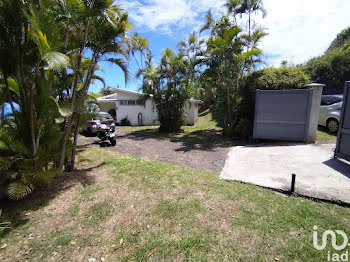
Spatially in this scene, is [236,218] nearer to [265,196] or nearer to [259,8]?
[265,196]

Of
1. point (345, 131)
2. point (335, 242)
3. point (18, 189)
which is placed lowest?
point (335, 242)

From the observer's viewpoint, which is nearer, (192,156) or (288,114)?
(192,156)

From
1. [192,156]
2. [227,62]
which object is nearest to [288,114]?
[227,62]

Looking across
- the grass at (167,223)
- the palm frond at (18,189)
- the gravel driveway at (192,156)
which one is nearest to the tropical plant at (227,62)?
the gravel driveway at (192,156)

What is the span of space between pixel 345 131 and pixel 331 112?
16.1ft

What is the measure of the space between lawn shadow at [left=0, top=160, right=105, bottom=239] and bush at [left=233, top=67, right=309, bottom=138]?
7.83 metres

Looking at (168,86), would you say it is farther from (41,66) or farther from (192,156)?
(41,66)

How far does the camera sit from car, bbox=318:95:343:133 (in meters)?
9.06

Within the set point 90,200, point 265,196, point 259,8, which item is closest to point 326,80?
point 259,8

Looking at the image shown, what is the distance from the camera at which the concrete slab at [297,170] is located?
392 cm

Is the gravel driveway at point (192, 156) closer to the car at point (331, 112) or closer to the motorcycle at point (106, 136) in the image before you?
the motorcycle at point (106, 136)

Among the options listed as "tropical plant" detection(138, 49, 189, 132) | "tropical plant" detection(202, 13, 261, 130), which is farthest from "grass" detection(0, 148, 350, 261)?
"tropical plant" detection(138, 49, 189, 132)

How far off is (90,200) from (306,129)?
8541 millimetres

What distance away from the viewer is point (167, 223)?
3.11 meters
